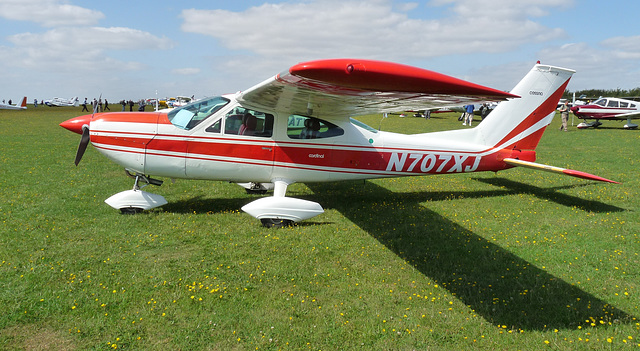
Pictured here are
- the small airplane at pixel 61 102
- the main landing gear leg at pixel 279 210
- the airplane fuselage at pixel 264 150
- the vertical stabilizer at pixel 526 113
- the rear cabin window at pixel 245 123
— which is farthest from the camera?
the small airplane at pixel 61 102

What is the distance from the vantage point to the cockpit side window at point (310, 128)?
714 centimetres

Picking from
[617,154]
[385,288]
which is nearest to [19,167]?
[385,288]

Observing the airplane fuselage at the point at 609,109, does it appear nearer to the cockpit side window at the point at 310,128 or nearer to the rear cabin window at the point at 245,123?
the cockpit side window at the point at 310,128

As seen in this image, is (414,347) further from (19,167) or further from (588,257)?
(19,167)

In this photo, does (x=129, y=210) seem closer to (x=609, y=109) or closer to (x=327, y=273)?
(x=327, y=273)

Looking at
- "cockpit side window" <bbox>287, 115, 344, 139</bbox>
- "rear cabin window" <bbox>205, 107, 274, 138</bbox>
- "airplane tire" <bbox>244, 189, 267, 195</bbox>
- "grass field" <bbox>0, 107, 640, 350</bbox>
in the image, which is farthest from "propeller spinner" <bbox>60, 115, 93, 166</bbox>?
"cockpit side window" <bbox>287, 115, 344, 139</bbox>

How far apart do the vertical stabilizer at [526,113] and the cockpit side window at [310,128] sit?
3.24 meters

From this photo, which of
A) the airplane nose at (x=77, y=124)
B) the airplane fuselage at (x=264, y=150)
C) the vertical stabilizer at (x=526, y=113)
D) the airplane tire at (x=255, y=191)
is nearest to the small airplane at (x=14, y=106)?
the airplane nose at (x=77, y=124)

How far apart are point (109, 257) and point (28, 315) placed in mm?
1412

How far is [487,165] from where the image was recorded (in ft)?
27.4

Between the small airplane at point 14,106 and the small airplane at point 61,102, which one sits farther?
the small airplane at point 61,102

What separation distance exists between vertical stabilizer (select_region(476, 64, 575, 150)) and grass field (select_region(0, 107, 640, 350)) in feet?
4.29

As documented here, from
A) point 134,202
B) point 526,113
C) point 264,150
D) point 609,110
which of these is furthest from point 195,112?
point 609,110

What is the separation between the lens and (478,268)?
16.9ft
